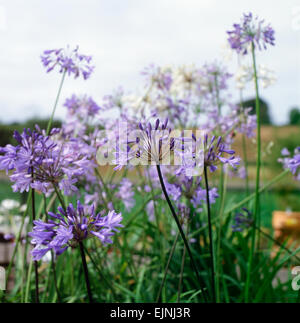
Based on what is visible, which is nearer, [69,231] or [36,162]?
[69,231]

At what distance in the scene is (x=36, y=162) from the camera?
957 mm

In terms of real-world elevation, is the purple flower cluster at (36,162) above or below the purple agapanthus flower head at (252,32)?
below

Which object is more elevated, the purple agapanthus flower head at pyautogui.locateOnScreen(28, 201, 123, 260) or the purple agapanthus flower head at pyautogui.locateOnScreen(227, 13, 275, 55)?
the purple agapanthus flower head at pyautogui.locateOnScreen(227, 13, 275, 55)

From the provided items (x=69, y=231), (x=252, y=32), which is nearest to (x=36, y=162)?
(x=69, y=231)

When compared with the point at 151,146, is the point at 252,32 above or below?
above

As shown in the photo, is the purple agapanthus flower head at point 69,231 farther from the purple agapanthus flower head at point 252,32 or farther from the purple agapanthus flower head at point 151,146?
the purple agapanthus flower head at point 252,32

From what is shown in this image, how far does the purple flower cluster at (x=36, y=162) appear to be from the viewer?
37.9 inches

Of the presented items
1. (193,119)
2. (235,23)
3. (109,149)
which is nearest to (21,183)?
(109,149)

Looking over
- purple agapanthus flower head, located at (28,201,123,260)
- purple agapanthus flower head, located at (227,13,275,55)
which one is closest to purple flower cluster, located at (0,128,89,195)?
purple agapanthus flower head, located at (28,201,123,260)

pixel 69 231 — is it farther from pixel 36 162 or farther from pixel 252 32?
pixel 252 32

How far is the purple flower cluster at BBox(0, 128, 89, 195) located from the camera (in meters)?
0.96

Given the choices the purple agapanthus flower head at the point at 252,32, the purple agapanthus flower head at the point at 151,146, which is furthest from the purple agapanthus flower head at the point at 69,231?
the purple agapanthus flower head at the point at 252,32

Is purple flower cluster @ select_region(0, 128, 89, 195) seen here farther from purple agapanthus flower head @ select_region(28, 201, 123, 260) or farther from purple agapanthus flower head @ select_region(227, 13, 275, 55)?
purple agapanthus flower head @ select_region(227, 13, 275, 55)

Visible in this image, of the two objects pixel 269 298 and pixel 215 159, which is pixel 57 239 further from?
pixel 269 298
